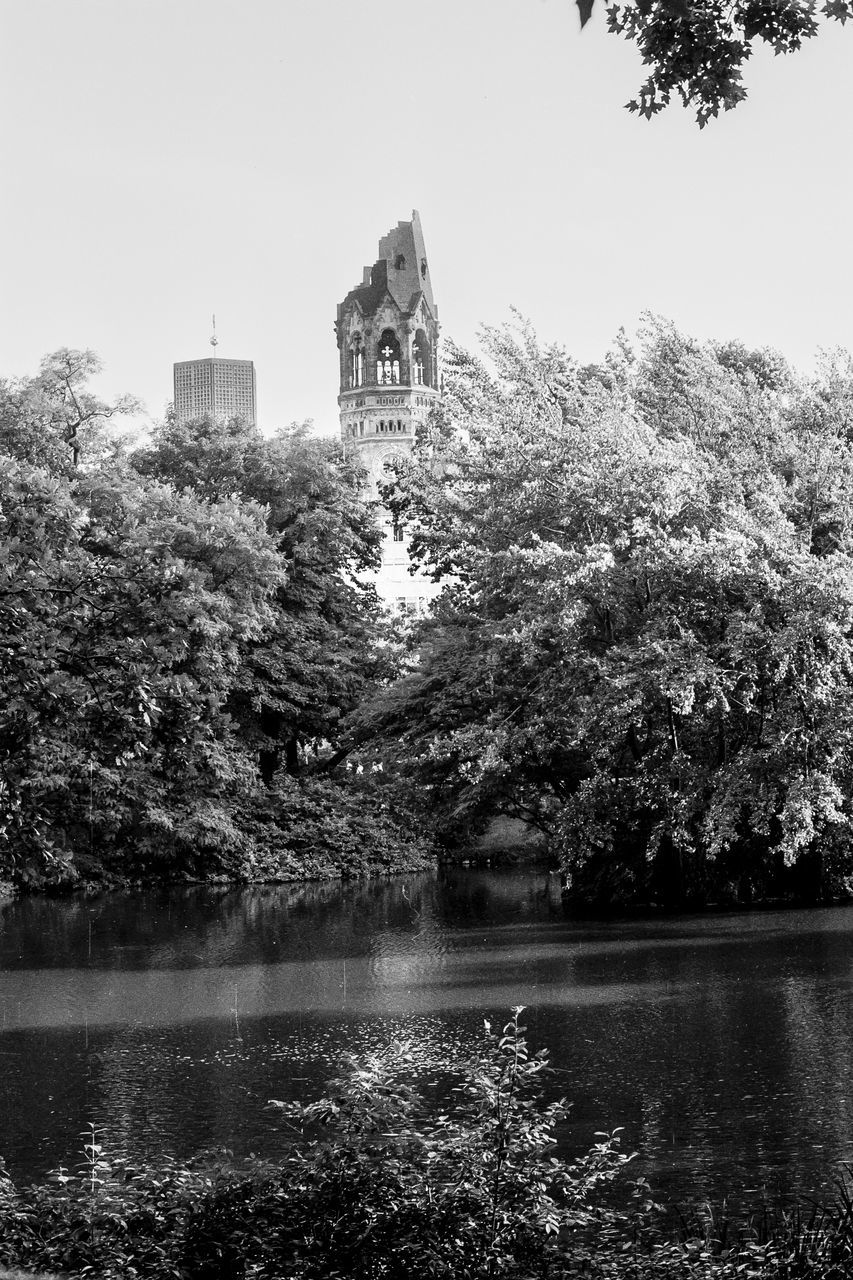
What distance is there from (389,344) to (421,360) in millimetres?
2995

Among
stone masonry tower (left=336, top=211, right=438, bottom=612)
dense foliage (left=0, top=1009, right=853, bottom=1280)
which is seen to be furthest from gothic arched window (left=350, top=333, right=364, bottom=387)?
dense foliage (left=0, top=1009, right=853, bottom=1280)

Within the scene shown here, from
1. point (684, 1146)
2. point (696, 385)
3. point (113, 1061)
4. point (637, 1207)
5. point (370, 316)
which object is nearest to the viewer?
point (637, 1207)

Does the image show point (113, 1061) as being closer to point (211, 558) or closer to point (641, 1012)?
point (641, 1012)

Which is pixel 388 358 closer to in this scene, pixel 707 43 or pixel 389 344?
pixel 389 344

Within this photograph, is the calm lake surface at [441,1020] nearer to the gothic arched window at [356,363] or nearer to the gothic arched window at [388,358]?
the gothic arched window at [388,358]

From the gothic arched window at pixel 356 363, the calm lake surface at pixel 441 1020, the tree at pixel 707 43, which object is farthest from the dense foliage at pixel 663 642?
the gothic arched window at pixel 356 363

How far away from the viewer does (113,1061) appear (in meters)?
17.3

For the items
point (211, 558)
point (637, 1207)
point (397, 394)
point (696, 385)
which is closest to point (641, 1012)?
point (637, 1207)

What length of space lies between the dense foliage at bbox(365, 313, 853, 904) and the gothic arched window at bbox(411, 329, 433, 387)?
84.3 meters

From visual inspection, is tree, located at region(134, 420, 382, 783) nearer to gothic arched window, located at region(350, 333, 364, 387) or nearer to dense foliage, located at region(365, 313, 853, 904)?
dense foliage, located at region(365, 313, 853, 904)

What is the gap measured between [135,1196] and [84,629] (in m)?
3.47

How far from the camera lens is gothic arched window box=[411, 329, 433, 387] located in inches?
4601

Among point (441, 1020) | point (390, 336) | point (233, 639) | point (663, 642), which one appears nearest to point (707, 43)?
point (441, 1020)

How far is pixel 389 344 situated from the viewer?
117m
